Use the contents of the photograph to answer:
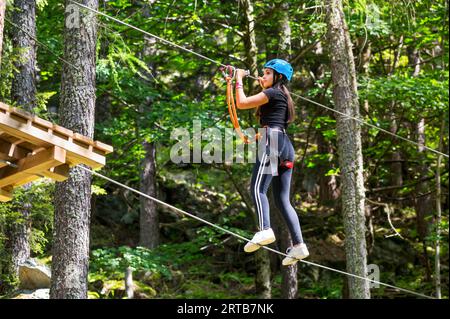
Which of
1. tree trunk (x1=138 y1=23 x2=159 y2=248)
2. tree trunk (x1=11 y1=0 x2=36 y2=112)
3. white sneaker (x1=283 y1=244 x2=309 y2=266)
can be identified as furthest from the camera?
tree trunk (x1=138 y1=23 x2=159 y2=248)

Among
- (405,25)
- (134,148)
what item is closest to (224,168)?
(134,148)

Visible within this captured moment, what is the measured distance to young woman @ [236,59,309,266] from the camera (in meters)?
6.19

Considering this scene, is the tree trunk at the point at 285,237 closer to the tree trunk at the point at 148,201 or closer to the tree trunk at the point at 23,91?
the tree trunk at the point at 148,201

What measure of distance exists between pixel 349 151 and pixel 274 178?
13.0 ft

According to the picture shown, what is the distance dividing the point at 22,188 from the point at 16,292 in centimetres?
138

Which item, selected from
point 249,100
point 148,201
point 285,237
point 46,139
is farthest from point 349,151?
point 148,201

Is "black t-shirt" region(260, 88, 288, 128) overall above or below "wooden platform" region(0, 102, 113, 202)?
above

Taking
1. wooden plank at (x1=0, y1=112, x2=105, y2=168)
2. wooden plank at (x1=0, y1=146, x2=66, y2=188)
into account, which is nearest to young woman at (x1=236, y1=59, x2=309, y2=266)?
wooden plank at (x1=0, y1=112, x2=105, y2=168)

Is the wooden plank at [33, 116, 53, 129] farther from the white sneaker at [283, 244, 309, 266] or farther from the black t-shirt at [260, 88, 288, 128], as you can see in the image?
the white sneaker at [283, 244, 309, 266]

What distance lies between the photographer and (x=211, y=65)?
1438cm

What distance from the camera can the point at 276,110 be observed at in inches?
246

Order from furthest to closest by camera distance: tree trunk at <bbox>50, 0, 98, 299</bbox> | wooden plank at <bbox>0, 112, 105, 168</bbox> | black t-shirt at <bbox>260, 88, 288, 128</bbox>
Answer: tree trunk at <bbox>50, 0, 98, 299</bbox>, black t-shirt at <bbox>260, 88, 288, 128</bbox>, wooden plank at <bbox>0, 112, 105, 168</bbox>

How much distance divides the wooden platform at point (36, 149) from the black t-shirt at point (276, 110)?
141 centimetres
